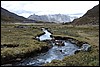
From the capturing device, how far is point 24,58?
36.5m

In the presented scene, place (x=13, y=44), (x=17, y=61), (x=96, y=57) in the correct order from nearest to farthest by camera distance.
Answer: (x=96, y=57), (x=17, y=61), (x=13, y=44)

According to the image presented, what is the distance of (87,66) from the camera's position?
26672 millimetres

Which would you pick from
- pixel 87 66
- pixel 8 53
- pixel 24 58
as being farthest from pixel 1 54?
pixel 87 66

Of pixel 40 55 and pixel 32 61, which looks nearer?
pixel 32 61

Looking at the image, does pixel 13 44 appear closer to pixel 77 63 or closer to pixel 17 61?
pixel 17 61

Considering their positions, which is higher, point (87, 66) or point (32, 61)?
point (87, 66)

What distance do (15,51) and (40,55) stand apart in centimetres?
506

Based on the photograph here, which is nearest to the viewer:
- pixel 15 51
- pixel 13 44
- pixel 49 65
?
pixel 49 65

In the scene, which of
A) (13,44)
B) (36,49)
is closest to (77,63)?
(36,49)

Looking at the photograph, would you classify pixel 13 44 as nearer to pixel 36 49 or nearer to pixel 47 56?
pixel 36 49

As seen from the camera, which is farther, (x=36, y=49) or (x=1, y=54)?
(x=36, y=49)

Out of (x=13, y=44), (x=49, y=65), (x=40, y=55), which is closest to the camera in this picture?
(x=49, y=65)

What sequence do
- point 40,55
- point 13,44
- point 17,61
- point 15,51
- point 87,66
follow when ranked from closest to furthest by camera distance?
point 87,66 < point 17,61 < point 15,51 < point 40,55 < point 13,44

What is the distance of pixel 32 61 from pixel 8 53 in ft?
14.2
